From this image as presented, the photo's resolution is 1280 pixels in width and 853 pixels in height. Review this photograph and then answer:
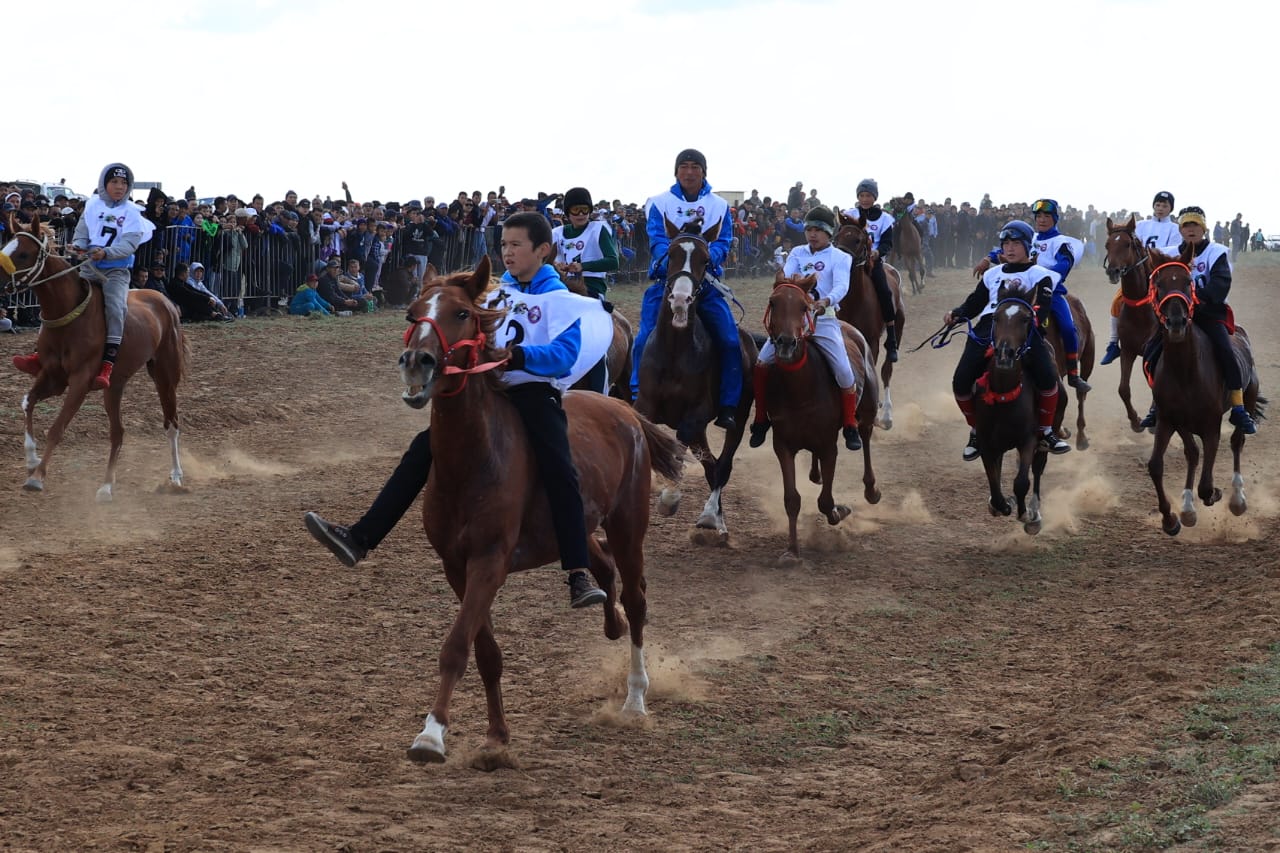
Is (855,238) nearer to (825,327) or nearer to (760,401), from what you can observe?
(825,327)

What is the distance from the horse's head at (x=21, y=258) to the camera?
1252 centimetres

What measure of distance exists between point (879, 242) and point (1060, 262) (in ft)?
11.3

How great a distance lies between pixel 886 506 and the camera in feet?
45.8

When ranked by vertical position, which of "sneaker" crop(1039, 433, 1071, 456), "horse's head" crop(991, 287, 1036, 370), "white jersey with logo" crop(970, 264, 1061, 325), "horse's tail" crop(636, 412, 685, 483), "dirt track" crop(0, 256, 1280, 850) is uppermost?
"white jersey with logo" crop(970, 264, 1061, 325)

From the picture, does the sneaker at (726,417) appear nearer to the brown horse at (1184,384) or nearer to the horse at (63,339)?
the brown horse at (1184,384)

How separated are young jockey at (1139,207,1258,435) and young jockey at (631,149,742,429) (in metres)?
3.87

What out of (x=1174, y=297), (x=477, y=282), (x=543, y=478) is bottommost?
(x=543, y=478)

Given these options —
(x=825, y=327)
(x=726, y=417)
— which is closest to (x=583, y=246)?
(x=726, y=417)

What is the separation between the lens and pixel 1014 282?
1179cm

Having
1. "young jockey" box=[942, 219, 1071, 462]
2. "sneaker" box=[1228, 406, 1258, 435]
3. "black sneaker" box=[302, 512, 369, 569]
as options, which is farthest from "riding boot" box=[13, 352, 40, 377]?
"sneaker" box=[1228, 406, 1258, 435]

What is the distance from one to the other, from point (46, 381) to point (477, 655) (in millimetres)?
8104

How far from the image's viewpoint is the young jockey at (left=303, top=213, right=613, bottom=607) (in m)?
6.80

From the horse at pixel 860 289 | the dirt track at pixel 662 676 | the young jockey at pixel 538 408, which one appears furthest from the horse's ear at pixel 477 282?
the horse at pixel 860 289

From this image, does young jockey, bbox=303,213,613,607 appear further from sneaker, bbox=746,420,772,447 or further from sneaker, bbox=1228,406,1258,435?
sneaker, bbox=1228,406,1258,435
